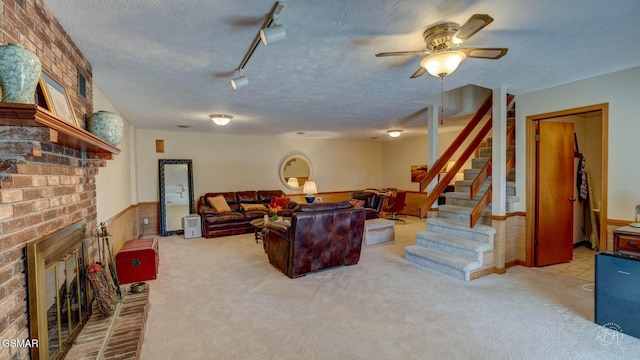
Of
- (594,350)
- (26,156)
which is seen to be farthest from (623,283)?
(26,156)

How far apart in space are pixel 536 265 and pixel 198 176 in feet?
22.0

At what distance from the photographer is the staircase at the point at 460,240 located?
368 cm

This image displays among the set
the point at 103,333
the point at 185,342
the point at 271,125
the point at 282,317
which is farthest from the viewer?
the point at 271,125

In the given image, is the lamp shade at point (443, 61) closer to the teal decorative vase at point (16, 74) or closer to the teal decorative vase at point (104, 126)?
the teal decorative vase at point (16, 74)

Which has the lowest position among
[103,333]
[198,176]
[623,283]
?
[103,333]

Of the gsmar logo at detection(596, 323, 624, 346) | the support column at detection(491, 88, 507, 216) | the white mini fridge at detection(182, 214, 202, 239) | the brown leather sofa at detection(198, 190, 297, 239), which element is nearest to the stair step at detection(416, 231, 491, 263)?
the support column at detection(491, 88, 507, 216)

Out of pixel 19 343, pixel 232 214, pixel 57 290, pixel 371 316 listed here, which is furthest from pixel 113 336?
pixel 232 214

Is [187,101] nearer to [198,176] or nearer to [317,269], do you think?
[317,269]

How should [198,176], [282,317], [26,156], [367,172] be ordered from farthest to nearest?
1. [367,172]
2. [198,176]
3. [282,317]
4. [26,156]

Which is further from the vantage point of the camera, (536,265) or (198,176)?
(198,176)

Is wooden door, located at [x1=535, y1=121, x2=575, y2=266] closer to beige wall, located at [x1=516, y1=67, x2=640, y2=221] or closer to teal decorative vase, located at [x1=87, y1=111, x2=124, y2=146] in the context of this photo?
beige wall, located at [x1=516, y1=67, x2=640, y2=221]

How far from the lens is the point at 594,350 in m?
2.18

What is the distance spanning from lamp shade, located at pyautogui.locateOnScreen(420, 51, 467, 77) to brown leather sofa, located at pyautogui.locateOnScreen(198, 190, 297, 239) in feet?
13.7

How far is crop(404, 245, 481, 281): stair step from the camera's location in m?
3.59
